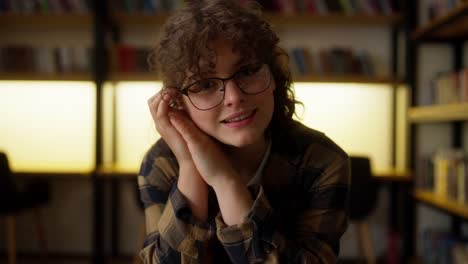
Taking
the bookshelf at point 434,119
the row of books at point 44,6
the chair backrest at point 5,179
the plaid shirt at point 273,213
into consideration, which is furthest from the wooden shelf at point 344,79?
the chair backrest at point 5,179

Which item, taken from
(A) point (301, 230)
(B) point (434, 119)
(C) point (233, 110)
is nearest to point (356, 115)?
(B) point (434, 119)

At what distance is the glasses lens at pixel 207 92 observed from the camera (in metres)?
0.85

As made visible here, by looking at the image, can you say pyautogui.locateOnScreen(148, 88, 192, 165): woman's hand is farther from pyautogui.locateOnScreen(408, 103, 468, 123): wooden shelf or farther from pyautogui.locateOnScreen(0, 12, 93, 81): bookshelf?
pyautogui.locateOnScreen(0, 12, 93, 81): bookshelf

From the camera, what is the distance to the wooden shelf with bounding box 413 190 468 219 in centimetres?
221

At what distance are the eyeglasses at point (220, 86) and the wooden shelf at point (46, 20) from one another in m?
2.28

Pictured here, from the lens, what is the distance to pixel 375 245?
3137 mm

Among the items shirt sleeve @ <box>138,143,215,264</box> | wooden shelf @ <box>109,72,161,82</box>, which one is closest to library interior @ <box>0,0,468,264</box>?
wooden shelf @ <box>109,72,161,82</box>

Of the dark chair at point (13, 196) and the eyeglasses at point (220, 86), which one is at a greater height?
the eyeglasses at point (220, 86)

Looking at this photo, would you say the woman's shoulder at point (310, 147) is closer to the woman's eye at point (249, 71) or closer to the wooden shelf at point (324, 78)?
the woman's eye at point (249, 71)

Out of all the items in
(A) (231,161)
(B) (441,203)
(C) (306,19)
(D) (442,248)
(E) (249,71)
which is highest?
(C) (306,19)

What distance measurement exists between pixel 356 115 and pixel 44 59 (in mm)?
2466

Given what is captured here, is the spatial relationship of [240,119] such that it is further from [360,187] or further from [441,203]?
[441,203]

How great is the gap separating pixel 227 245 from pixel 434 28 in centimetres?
227

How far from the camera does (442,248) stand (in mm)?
2578
